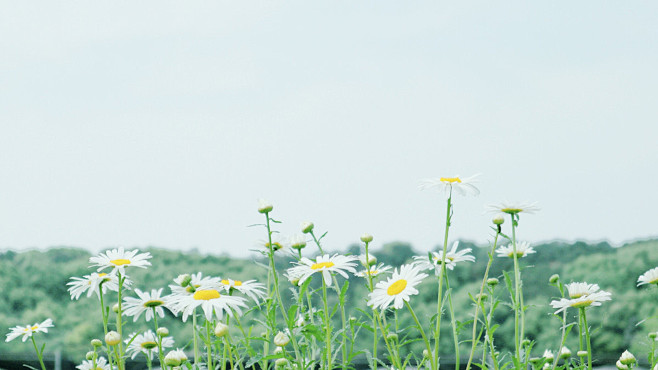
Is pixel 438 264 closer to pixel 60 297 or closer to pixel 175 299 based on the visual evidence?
pixel 175 299

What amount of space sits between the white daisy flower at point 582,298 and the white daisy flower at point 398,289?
29cm

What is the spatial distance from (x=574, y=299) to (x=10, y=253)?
13.8m

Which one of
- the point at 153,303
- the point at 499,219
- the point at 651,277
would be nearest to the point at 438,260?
the point at 499,219

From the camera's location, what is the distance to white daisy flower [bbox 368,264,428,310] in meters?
1.05

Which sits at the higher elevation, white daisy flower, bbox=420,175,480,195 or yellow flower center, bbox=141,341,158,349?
white daisy flower, bbox=420,175,480,195

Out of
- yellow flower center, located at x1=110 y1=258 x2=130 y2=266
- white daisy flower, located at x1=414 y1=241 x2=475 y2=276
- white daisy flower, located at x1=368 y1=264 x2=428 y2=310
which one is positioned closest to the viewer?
white daisy flower, located at x1=368 y1=264 x2=428 y2=310

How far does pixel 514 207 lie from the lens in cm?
131

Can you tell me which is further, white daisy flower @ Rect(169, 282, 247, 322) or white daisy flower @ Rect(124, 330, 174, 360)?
white daisy flower @ Rect(124, 330, 174, 360)

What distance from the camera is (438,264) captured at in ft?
4.61

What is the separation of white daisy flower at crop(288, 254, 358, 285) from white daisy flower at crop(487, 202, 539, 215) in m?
0.30

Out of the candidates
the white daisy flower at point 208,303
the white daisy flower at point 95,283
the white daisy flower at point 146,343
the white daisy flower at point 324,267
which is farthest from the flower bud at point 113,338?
the white daisy flower at point 146,343

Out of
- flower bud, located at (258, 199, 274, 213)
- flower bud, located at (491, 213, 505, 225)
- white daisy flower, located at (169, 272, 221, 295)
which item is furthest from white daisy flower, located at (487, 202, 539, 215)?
white daisy flower, located at (169, 272, 221, 295)

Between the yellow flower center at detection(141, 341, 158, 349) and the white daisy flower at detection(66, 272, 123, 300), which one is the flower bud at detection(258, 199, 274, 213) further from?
the yellow flower center at detection(141, 341, 158, 349)

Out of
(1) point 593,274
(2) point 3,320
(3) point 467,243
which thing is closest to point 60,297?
(2) point 3,320
